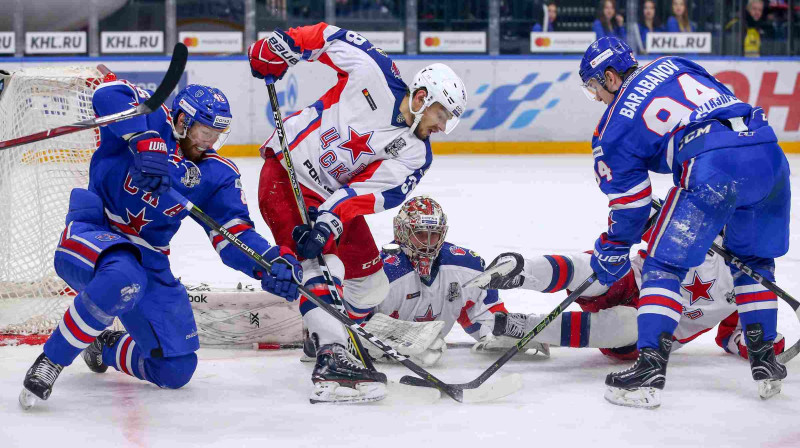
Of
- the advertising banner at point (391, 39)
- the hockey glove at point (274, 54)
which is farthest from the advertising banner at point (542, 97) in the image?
the hockey glove at point (274, 54)

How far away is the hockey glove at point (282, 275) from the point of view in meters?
3.23

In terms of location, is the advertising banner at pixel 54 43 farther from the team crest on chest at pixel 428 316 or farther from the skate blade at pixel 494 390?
the skate blade at pixel 494 390

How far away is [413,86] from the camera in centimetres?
352

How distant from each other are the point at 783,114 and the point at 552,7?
235 cm

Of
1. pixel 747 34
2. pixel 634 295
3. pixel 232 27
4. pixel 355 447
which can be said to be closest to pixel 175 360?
pixel 355 447

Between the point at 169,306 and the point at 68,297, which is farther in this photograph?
the point at 68,297

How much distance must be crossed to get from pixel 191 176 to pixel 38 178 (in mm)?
1249

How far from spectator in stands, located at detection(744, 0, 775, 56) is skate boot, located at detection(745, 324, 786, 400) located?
7.13 m

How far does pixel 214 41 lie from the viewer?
30.8ft

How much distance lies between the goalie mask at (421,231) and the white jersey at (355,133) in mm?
135

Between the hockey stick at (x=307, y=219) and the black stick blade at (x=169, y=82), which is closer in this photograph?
the black stick blade at (x=169, y=82)

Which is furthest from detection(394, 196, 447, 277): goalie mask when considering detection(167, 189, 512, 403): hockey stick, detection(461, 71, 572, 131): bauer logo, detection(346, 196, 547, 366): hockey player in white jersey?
detection(461, 71, 572, 131): bauer logo

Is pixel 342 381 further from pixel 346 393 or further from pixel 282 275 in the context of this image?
pixel 282 275

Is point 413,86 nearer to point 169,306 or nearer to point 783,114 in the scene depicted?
point 169,306
